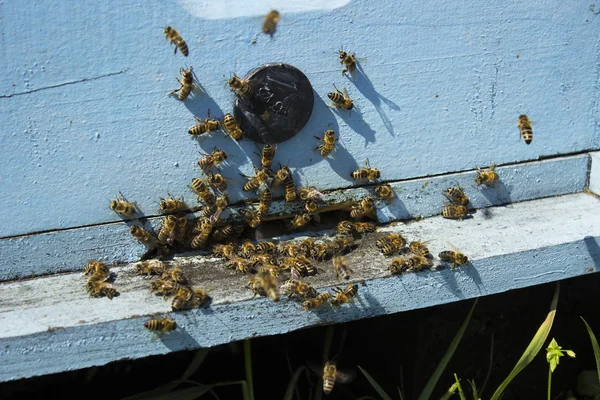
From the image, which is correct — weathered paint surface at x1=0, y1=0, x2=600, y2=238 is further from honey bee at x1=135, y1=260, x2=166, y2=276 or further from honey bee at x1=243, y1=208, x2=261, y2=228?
honey bee at x1=135, y1=260, x2=166, y2=276

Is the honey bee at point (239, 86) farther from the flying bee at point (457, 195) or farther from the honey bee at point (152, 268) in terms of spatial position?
the flying bee at point (457, 195)

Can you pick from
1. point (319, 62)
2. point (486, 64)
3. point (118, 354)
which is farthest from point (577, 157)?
point (118, 354)

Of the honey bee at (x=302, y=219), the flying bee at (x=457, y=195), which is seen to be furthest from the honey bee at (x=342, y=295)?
the flying bee at (x=457, y=195)

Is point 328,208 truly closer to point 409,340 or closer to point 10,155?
point 409,340

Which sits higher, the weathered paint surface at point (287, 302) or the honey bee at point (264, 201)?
the honey bee at point (264, 201)

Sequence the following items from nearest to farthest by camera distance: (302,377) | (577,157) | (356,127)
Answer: (356,127) → (577,157) → (302,377)

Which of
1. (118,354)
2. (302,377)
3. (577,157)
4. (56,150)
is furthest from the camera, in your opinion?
(302,377)
